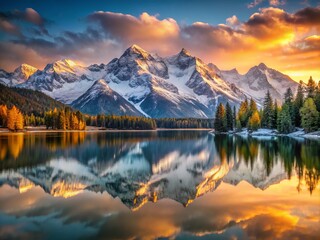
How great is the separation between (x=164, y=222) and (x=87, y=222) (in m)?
4.47

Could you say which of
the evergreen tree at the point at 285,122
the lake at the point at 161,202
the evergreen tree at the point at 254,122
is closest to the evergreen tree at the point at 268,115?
the evergreen tree at the point at 254,122

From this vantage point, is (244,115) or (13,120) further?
(13,120)

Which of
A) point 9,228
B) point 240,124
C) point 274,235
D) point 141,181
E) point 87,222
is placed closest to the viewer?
point 274,235

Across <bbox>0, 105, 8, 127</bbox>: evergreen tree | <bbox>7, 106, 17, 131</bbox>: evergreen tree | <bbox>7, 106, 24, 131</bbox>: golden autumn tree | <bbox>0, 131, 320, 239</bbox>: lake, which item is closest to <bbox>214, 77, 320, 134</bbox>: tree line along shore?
<bbox>0, 131, 320, 239</bbox>: lake

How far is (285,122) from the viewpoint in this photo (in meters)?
125

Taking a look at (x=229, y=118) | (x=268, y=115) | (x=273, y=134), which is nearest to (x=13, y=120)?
(x=229, y=118)

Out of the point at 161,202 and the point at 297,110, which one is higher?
the point at 297,110

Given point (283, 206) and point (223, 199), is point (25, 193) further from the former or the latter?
point (283, 206)

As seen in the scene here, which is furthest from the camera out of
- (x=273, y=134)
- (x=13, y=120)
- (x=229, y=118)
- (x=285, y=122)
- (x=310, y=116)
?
(x=13, y=120)

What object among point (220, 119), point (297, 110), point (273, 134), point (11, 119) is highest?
point (297, 110)

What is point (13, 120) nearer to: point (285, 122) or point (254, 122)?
point (254, 122)

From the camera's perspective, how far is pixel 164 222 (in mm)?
19453

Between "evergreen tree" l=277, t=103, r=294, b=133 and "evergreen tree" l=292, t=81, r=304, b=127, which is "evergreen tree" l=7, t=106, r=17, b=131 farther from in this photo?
"evergreen tree" l=292, t=81, r=304, b=127

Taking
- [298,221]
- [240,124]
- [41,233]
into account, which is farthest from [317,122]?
[41,233]
